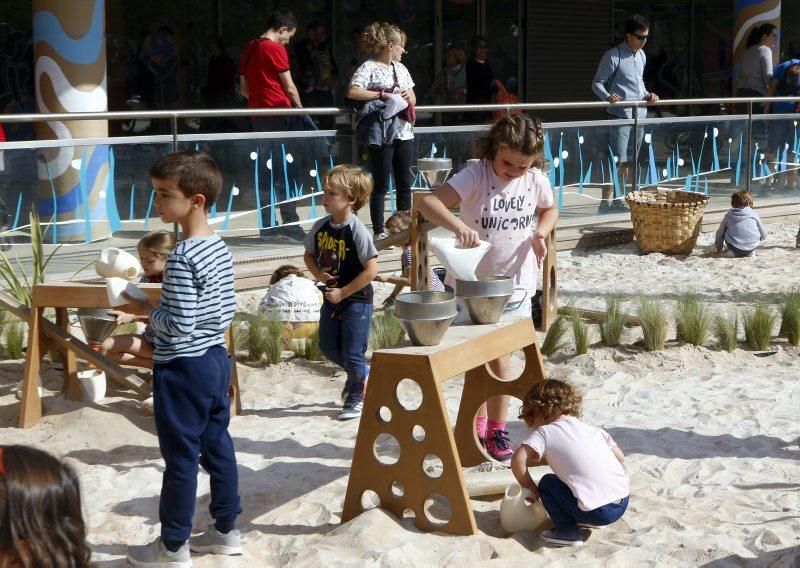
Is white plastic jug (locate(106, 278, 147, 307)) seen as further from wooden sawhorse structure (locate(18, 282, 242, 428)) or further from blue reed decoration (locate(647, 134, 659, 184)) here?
blue reed decoration (locate(647, 134, 659, 184))

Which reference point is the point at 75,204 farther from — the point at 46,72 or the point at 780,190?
the point at 780,190

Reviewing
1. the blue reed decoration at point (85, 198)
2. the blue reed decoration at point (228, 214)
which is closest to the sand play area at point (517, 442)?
the blue reed decoration at point (85, 198)

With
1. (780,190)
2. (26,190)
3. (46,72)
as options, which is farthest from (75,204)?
(780,190)

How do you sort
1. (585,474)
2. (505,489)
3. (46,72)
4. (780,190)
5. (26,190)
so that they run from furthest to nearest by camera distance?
1. (780,190)
2. (46,72)
3. (26,190)
4. (505,489)
5. (585,474)

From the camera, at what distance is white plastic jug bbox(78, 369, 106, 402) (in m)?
6.11

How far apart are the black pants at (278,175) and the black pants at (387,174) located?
0.64 meters

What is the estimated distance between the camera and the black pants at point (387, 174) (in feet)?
32.1

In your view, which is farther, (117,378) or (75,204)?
(75,204)

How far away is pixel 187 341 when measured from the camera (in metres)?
4.01

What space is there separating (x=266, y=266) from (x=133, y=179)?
1350mm

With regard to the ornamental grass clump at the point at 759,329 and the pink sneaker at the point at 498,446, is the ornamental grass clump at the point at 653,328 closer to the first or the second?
the ornamental grass clump at the point at 759,329

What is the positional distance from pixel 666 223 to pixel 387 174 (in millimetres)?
2976

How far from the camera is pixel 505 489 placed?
489cm

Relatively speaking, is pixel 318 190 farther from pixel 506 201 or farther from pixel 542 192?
pixel 506 201
